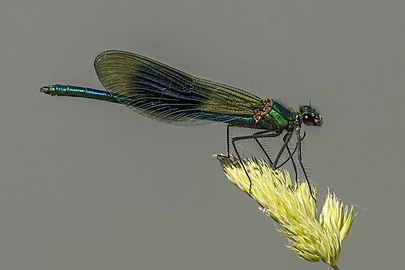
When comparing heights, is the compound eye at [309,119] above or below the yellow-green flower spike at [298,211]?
above

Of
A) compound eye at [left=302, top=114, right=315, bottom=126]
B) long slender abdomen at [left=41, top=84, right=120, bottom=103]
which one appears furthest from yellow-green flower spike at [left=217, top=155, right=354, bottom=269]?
long slender abdomen at [left=41, top=84, right=120, bottom=103]

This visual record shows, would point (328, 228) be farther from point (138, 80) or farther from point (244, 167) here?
point (138, 80)

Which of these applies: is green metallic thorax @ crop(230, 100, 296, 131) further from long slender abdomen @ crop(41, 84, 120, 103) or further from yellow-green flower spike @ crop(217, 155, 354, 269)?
long slender abdomen @ crop(41, 84, 120, 103)

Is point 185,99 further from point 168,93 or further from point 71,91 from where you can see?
point 71,91

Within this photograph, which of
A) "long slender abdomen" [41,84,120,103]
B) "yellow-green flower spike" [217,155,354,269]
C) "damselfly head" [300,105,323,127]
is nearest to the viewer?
"yellow-green flower spike" [217,155,354,269]

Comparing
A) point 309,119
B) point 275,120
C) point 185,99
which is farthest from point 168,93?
point 309,119

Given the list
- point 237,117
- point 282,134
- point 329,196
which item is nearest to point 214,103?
point 237,117

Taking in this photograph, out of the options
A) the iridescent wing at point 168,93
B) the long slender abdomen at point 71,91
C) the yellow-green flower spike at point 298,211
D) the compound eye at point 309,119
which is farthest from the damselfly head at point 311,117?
the long slender abdomen at point 71,91

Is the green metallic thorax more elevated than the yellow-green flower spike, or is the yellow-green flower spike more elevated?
the green metallic thorax

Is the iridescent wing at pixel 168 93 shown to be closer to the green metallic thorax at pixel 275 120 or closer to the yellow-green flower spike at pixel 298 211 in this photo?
the green metallic thorax at pixel 275 120
